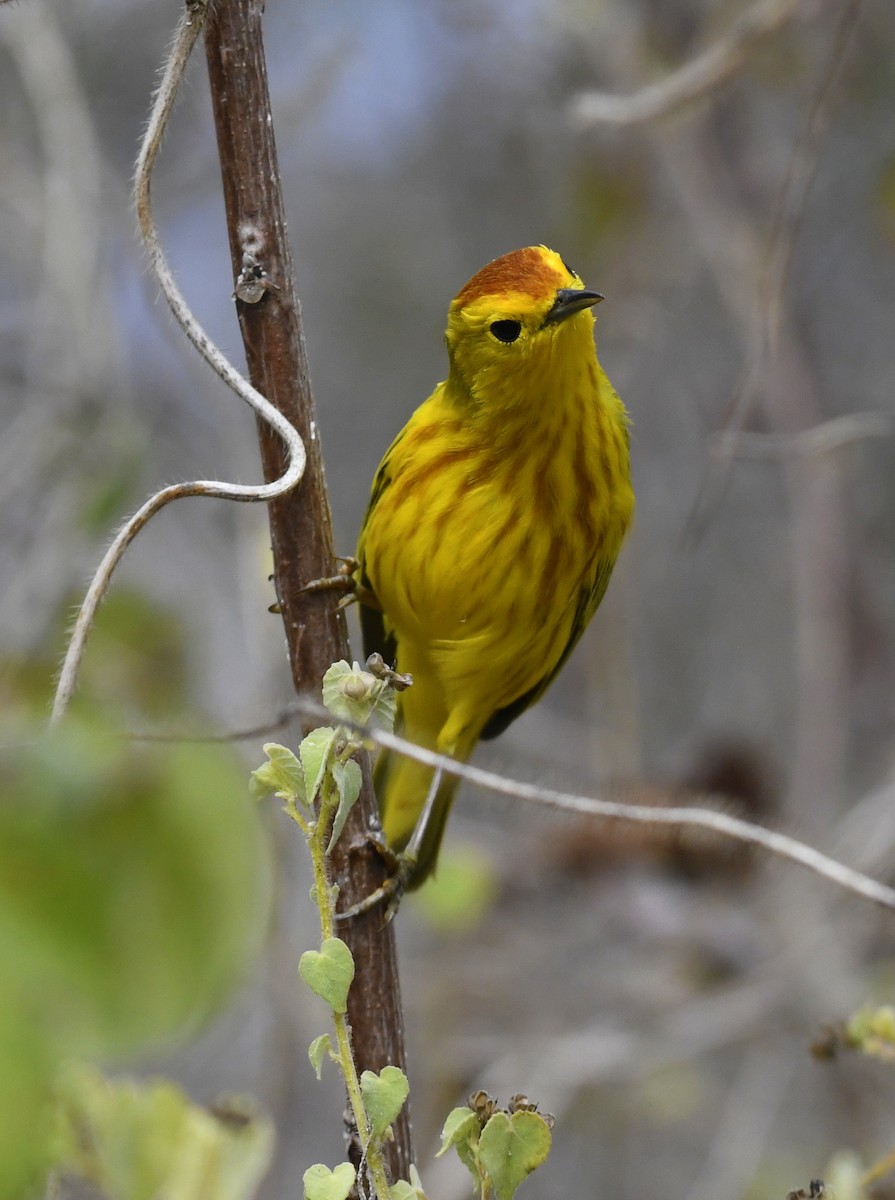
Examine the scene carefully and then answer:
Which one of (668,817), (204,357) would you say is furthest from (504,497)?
(668,817)

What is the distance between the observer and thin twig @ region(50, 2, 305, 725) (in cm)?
108

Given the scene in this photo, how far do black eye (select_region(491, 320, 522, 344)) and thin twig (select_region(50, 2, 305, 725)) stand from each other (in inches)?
36.3

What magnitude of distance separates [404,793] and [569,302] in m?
1.14

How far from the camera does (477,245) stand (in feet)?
18.8

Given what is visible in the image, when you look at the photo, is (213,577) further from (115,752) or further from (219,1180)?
(115,752)

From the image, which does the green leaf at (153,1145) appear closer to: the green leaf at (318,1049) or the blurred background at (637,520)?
the green leaf at (318,1049)

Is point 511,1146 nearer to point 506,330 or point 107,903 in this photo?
point 107,903

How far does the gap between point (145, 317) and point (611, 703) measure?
1900 millimetres

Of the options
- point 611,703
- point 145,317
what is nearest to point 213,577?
point 145,317

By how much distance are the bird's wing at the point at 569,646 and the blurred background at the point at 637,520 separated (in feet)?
0.72

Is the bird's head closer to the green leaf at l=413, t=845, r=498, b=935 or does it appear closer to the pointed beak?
the pointed beak

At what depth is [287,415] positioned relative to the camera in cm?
133

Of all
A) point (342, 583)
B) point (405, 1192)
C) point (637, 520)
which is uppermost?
point (637, 520)

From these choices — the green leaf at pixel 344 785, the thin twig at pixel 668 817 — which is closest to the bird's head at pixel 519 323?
the thin twig at pixel 668 817
